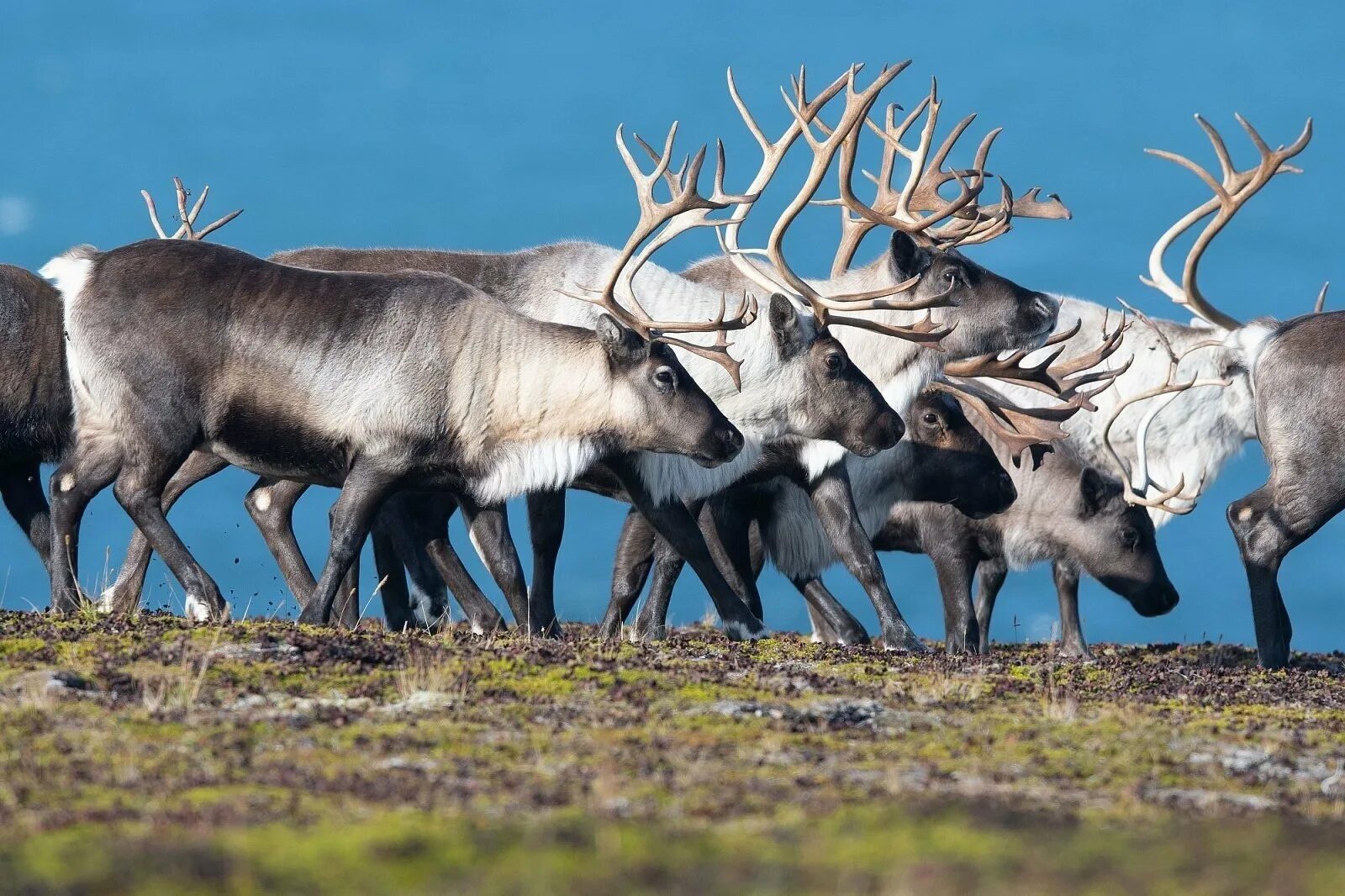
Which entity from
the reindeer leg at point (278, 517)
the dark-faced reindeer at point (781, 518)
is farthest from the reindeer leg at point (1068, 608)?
the reindeer leg at point (278, 517)

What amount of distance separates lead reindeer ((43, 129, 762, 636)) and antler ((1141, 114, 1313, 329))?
4.85 m

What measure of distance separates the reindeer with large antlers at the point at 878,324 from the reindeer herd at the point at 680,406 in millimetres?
25

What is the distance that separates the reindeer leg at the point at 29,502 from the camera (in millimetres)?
11430

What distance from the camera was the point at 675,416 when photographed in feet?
35.3

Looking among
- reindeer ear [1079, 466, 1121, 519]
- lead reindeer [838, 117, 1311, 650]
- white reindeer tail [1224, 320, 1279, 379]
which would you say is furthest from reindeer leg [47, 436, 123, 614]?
lead reindeer [838, 117, 1311, 650]

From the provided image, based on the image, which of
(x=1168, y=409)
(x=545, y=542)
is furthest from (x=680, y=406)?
(x=1168, y=409)

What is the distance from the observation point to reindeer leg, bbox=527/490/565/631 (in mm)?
11352

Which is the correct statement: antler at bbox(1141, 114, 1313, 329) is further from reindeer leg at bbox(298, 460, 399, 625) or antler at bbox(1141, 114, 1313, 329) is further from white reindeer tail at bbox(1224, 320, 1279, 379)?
reindeer leg at bbox(298, 460, 399, 625)

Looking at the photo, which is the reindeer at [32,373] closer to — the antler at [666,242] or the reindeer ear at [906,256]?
the antler at [666,242]

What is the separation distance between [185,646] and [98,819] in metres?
3.00

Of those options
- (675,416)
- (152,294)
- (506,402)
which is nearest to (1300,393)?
(675,416)

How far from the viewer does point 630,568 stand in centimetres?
1208

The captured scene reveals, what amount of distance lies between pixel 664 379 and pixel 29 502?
3992 mm

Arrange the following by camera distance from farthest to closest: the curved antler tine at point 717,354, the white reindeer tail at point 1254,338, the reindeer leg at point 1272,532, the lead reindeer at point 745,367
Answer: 1. the white reindeer tail at point 1254,338
2. the reindeer leg at point 1272,532
3. the lead reindeer at point 745,367
4. the curved antler tine at point 717,354
